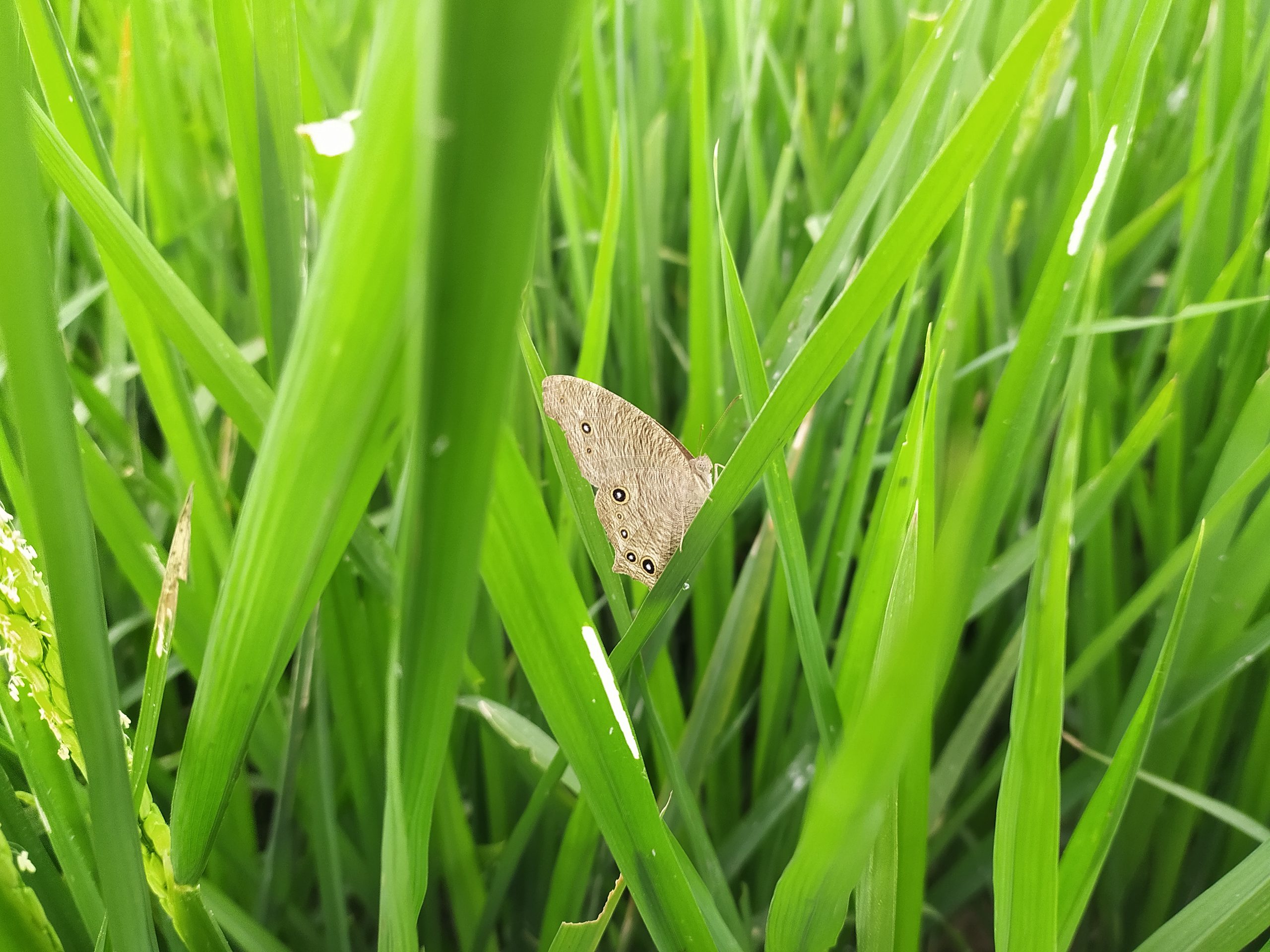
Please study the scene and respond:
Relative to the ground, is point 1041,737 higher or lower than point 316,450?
lower

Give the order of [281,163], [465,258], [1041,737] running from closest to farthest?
[465,258]
[1041,737]
[281,163]

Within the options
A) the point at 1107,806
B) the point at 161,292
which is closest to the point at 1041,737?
the point at 1107,806

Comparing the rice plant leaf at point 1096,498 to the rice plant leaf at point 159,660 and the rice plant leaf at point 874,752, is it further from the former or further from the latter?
the rice plant leaf at point 159,660

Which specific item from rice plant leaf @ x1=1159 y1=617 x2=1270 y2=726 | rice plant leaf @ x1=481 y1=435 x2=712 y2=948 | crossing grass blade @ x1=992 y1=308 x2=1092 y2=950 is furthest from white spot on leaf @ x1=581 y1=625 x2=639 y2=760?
rice plant leaf @ x1=1159 y1=617 x2=1270 y2=726

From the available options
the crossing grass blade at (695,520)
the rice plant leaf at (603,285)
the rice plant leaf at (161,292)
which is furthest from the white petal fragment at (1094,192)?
the rice plant leaf at (161,292)

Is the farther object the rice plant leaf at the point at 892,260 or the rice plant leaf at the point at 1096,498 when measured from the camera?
the rice plant leaf at the point at 1096,498

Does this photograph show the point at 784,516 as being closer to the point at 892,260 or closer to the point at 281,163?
the point at 892,260

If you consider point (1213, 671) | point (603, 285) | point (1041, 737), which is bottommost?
point (1213, 671)
